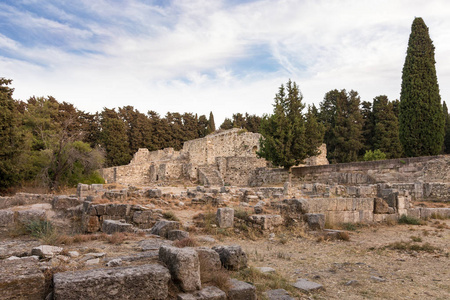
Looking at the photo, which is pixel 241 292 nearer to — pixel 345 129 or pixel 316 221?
pixel 316 221

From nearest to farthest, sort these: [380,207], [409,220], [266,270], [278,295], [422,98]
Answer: [278,295]
[266,270]
[409,220]
[380,207]
[422,98]

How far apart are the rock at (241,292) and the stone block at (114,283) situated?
0.86m

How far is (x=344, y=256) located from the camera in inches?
292

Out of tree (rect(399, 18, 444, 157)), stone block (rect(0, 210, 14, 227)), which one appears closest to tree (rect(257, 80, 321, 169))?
tree (rect(399, 18, 444, 157))

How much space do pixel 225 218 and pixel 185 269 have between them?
213 inches

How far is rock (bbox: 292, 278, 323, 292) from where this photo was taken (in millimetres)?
5000

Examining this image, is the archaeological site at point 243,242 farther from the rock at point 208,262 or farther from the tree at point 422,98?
the tree at point 422,98

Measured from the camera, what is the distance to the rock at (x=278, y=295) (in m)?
4.48

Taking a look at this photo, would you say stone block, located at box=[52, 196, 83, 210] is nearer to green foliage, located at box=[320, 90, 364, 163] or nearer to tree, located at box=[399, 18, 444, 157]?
tree, located at box=[399, 18, 444, 157]

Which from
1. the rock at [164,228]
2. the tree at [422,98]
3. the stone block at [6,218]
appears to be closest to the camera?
the rock at [164,228]

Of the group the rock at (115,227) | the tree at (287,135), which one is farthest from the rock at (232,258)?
the tree at (287,135)

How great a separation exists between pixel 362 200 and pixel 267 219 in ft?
15.3

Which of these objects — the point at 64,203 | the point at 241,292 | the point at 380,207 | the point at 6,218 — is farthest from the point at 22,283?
the point at 380,207

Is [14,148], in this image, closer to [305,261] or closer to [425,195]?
[305,261]
